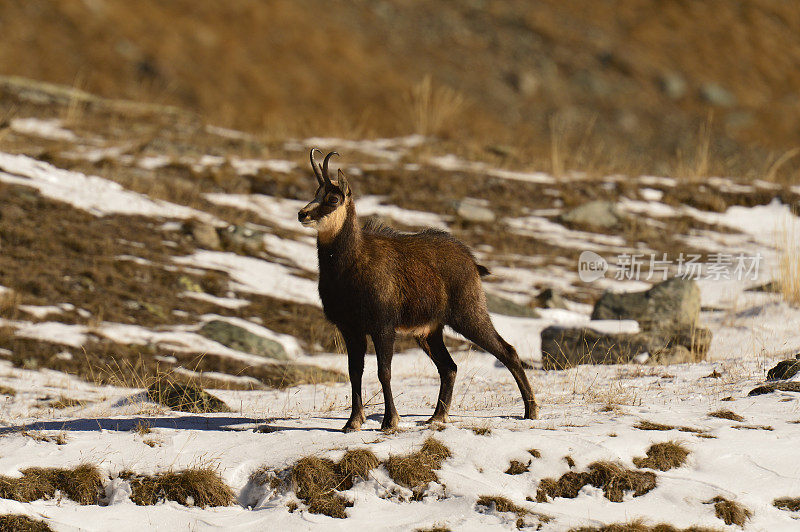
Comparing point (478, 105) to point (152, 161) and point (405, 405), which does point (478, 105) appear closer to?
point (152, 161)

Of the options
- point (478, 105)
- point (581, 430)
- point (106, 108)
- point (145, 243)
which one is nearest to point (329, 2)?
point (478, 105)

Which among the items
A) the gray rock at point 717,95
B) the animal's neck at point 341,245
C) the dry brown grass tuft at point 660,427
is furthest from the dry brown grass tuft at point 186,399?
the gray rock at point 717,95

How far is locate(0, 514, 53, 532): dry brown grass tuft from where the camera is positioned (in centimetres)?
546

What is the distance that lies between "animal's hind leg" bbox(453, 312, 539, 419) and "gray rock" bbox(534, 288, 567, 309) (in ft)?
19.7

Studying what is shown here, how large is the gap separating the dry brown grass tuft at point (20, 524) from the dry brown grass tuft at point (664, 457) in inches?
149

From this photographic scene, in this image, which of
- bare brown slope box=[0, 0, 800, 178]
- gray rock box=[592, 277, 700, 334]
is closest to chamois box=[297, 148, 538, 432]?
gray rock box=[592, 277, 700, 334]

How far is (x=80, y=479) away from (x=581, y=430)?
11.4 feet

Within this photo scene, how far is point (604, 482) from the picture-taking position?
236 inches

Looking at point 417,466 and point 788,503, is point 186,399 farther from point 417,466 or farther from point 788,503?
point 788,503

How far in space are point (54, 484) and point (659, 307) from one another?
25.8ft

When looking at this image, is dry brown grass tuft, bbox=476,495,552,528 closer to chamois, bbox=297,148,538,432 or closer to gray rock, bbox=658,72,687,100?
chamois, bbox=297,148,538,432

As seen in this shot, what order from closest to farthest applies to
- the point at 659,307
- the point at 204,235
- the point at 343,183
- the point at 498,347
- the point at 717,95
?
the point at 343,183, the point at 498,347, the point at 659,307, the point at 204,235, the point at 717,95

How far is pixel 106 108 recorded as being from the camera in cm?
2245

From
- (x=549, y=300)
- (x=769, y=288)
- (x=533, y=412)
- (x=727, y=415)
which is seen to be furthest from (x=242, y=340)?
(x=769, y=288)
